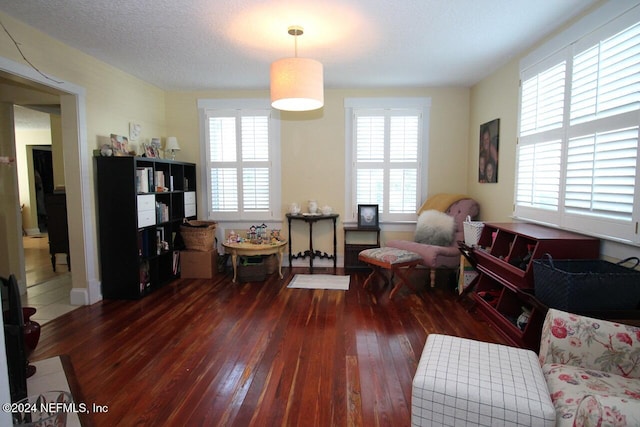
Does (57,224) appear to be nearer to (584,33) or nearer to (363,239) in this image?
(363,239)

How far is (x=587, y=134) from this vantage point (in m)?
2.47

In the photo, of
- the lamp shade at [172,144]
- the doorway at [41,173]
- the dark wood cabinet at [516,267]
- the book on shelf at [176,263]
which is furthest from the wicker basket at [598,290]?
the doorway at [41,173]

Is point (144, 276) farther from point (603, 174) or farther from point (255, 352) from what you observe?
point (603, 174)

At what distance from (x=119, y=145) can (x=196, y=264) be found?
1.71m

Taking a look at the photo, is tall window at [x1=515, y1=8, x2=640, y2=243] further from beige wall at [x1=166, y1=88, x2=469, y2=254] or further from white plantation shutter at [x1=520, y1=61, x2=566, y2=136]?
beige wall at [x1=166, y1=88, x2=469, y2=254]

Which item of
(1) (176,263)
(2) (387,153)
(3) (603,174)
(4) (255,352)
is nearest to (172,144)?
(1) (176,263)

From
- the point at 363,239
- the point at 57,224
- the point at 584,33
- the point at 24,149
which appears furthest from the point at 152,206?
the point at 24,149

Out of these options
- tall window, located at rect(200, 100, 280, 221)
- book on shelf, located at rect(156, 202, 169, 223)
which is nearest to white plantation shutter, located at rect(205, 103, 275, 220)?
tall window, located at rect(200, 100, 280, 221)

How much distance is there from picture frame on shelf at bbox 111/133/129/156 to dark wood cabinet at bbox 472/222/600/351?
3.85 meters

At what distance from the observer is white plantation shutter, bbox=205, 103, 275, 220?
496 centimetres

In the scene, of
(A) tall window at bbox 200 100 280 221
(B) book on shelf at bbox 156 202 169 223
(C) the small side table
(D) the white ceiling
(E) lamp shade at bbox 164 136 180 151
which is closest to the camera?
(D) the white ceiling

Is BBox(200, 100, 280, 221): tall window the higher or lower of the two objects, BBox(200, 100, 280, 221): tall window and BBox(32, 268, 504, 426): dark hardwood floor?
the higher

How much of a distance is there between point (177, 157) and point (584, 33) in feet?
15.8

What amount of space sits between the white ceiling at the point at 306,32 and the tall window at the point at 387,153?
68cm
